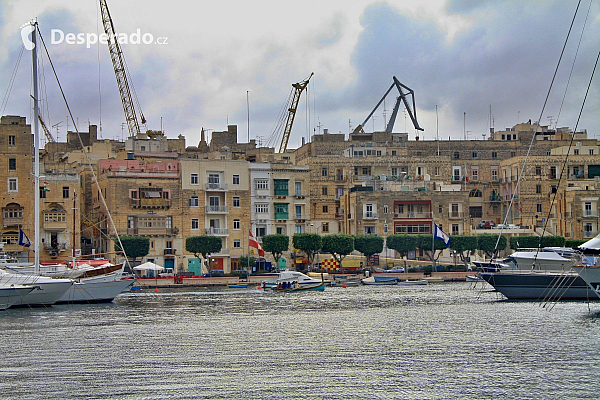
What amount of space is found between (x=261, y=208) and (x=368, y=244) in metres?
12.6

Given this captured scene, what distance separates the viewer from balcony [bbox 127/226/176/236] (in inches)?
3738

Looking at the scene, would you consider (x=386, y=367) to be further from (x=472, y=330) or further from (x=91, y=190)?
(x=91, y=190)

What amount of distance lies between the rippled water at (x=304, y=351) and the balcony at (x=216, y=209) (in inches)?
1300

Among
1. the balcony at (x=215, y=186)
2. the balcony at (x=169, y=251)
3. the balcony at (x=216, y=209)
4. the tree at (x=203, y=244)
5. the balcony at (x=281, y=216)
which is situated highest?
the balcony at (x=215, y=186)

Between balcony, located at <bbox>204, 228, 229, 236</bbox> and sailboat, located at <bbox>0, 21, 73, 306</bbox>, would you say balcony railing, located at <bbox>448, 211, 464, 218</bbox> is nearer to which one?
balcony, located at <bbox>204, 228, 229, 236</bbox>

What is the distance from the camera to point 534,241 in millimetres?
100000

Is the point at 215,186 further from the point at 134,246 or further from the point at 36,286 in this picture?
the point at 36,286

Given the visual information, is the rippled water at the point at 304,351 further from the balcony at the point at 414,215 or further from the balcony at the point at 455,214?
the balcony at the point at 455,214

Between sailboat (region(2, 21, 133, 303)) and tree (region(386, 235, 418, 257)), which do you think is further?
tree (region(386, 235, 418, 257))

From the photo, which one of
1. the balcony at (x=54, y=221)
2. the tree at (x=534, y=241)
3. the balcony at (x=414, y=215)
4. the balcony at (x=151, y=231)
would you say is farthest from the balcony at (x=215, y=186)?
the tree at (x=534, y=241)

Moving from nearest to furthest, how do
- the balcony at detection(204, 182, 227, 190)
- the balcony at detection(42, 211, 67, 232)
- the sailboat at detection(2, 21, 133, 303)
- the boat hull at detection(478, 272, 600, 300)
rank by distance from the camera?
the boat hull at detection(478, 272, 600, 300) → the sailboat at detection(2, 21, 133, 303) → the balcony at detection(42, 211, 67, 232) → the balcony at detection(204, 182, 227, 190)

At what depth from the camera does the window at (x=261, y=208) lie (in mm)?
101312

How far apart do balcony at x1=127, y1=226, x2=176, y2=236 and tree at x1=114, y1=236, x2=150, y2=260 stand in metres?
2.29

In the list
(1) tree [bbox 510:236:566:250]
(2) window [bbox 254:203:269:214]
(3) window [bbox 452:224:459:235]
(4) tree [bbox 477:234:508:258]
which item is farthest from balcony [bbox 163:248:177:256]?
(1) tree [bbox 510:236:566:250]
